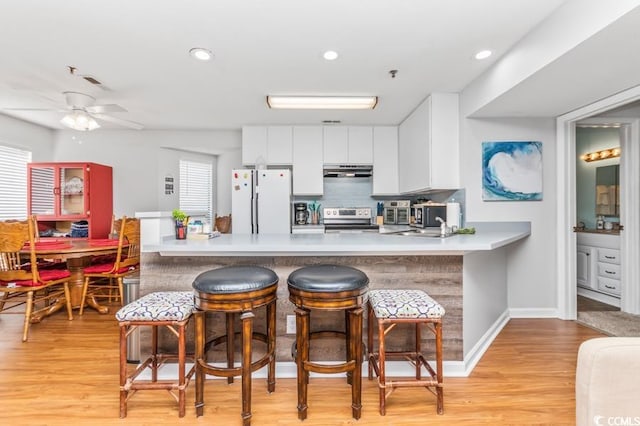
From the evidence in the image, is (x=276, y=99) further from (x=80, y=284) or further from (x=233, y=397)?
(x=80, y=284)

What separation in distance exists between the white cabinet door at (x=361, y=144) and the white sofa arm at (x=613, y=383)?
3.70 m

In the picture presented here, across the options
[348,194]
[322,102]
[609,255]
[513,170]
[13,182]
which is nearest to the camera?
[513,170]

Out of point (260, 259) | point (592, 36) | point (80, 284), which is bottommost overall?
point (80, 284)

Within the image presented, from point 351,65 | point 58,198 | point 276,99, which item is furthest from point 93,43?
point 58,198

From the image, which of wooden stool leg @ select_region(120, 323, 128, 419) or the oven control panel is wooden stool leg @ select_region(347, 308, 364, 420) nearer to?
wooden stool leg @ select_region(120, 323, 128, 419)

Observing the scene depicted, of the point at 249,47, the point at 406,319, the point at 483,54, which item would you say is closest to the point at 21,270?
the point at 249,47

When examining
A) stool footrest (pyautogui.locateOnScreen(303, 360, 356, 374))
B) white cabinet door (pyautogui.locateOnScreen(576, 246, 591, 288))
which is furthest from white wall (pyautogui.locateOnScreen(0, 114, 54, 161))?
white cabinet door (pyautogui.locateOnScreen(576, 246, 591, 288))

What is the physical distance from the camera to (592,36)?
1.64 metres

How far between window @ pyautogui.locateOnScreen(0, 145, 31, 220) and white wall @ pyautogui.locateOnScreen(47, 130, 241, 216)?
0.41m

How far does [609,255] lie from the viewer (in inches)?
136

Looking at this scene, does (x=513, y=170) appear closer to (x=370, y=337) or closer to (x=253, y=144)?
A: (x=370, y=337)

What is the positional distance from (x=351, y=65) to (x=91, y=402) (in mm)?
2967

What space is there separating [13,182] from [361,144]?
15.7 feet

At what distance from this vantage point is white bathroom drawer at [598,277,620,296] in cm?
339
